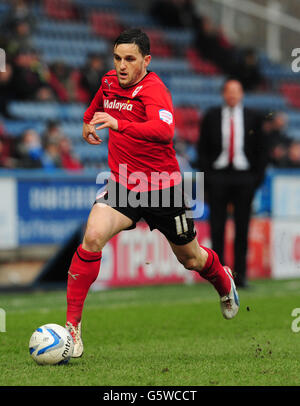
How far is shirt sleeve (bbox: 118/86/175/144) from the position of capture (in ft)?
16.7

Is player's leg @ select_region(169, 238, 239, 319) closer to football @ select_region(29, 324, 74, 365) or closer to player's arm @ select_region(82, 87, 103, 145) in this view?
player's arm @ select_region(82, 87, 103, 145)

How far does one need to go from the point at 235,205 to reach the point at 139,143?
447 cm

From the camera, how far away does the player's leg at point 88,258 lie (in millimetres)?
5285

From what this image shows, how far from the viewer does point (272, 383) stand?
4.46m

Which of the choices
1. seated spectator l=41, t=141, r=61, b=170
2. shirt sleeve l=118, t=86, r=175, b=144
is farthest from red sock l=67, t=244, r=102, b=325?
seated spectator l=41, t=141, r=61, b=170

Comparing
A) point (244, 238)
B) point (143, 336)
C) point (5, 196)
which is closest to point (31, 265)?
point (5, 196)

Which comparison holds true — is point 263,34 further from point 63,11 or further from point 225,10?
point 63,11

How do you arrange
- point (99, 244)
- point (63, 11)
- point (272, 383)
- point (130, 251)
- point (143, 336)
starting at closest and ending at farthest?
point (272, 383) < point (99, 244) < point (143, 336) < point (130, 251) < point (63, 11)

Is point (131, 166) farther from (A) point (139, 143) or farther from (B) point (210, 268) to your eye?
(B) point (210, 268)

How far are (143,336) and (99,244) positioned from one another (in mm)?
1419

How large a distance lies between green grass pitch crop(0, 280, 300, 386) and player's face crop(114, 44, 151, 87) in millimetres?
1830

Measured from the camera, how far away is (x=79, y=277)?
537 cm

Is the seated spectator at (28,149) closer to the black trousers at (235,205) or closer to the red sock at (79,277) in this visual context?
the black trousers at (235,205)

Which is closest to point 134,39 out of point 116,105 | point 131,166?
point 116,105
